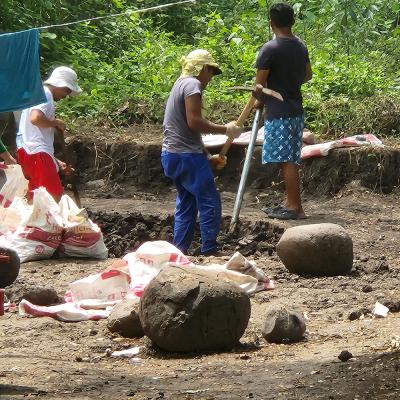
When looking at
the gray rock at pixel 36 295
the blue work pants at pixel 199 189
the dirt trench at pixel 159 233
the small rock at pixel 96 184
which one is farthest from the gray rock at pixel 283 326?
the small rock at pixel 96 184

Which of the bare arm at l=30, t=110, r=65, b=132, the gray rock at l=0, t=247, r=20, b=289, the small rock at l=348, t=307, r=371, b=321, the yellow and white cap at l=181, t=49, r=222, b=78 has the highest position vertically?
the yellow and white cap at l=181, t=49, r=222, b=78

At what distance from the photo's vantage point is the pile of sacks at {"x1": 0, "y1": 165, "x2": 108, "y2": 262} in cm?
877

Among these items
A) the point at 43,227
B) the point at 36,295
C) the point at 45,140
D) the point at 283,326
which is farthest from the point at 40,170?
the point at 283,326

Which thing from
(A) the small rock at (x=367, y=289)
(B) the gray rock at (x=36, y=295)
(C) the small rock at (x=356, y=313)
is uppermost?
(B) the gray rock at (x=36, y=295)

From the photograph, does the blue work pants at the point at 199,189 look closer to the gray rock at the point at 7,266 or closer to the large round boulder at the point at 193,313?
the large round boulder at the point at 193,313

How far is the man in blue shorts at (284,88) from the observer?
388 inches

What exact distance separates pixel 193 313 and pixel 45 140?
3590mm

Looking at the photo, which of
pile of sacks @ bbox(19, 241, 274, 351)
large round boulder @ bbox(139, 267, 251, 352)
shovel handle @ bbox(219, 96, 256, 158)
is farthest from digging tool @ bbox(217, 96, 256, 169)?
large round boulder @ bbox(139, 267, 251, 352)

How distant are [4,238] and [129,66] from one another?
7.17m

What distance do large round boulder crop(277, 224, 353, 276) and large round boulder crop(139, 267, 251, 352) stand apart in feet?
6.01

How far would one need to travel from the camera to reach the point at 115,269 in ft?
24.4

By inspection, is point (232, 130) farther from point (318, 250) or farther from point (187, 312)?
point (187, 312)

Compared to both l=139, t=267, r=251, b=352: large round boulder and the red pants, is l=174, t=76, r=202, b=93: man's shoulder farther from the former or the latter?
l=139, t=267, r=251, b=352: large round boulder

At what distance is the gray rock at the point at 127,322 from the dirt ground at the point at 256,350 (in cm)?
6
